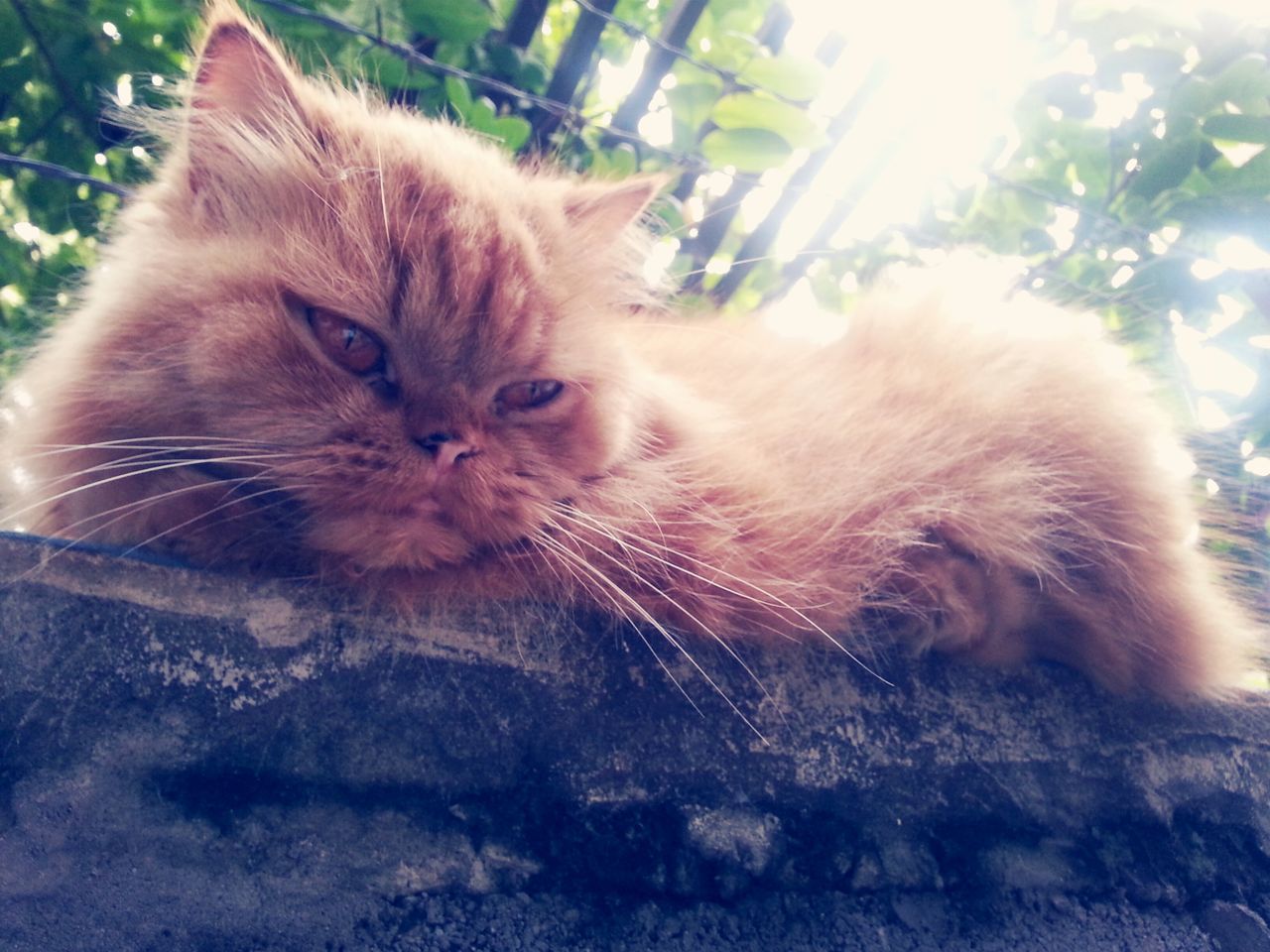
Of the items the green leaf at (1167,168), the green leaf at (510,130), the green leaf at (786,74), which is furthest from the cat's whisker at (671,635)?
the green leaf at (1167,168)

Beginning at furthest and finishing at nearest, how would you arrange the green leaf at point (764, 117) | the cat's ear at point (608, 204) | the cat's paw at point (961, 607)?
the green leaf at point (764, 117), the cat's ear at point (608, 204), the cat's paw at point (961, 607)

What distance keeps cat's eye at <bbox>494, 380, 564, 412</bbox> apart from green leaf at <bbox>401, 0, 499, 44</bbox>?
0.71 m

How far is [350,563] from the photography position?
3.23ft

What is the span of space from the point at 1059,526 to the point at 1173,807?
422 mm

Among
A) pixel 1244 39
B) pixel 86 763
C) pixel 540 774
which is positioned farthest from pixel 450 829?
pixel 1244 39

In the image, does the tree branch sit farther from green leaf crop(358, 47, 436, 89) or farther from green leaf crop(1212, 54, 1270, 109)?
green leaf crop(1212, 54, 1270, 109)

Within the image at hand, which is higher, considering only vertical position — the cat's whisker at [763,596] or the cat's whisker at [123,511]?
the cat's whisker at [763,596]

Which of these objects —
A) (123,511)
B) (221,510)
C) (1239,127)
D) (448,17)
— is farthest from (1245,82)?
(123,511)

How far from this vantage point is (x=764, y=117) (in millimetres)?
1569

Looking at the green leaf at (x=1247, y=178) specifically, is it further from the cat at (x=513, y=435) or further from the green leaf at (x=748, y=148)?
the green leaf at (x=748, y=148)

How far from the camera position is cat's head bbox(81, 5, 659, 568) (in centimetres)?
97

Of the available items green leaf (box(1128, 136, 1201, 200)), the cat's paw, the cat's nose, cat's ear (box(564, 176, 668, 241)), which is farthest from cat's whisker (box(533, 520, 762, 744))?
green leaf (box(1128, 136, 1201, 200))

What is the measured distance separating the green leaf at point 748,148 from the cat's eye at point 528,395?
0.74 m

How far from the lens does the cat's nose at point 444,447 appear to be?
0.99 meters
